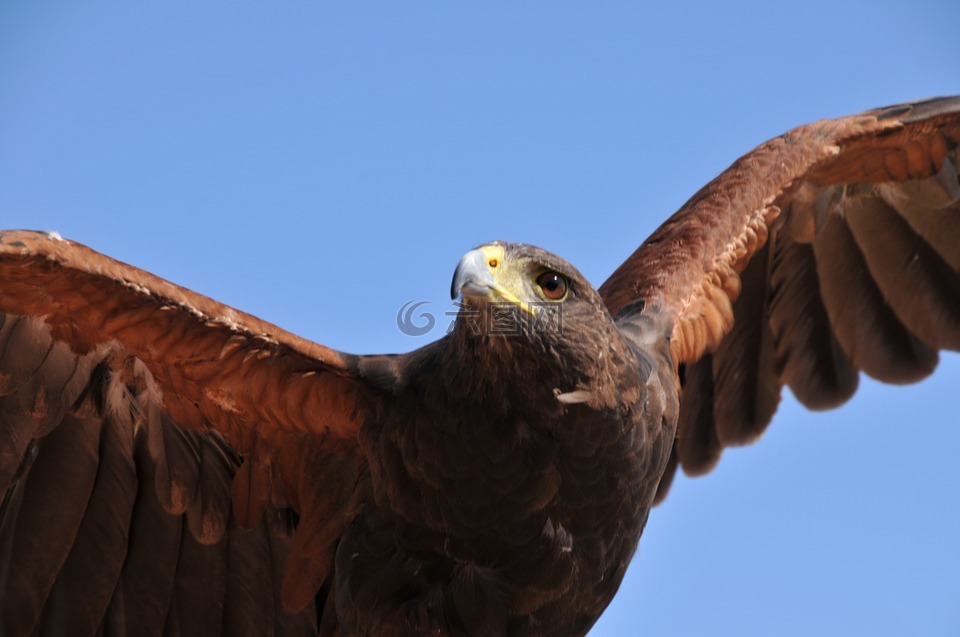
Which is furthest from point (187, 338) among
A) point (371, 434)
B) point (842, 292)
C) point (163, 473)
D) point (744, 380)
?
point (842, 292)

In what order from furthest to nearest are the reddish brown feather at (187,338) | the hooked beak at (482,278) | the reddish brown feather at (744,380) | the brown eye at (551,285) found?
the reddish brown feather at (744,380), the reddish brown feather at (187,338), the brown eye at (551,285), the hooked beak at (482,278)

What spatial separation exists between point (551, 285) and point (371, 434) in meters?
1.13

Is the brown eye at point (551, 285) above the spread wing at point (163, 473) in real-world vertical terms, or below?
above

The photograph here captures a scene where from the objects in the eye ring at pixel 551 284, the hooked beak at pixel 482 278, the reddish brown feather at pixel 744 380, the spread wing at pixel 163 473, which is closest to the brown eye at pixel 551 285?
the eye ring at pixel 551 284

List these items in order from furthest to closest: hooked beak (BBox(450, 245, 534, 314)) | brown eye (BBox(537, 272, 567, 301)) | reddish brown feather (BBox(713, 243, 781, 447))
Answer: reddish brown feather (BBox(713, 243, 781, 447)) → brown eye (BBox(537, 272, 567, 301)) → hooked beak (BBox(450, 245, 534, 314))

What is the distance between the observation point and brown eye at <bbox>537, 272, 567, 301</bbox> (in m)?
4.86

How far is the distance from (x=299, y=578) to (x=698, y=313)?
251 cm

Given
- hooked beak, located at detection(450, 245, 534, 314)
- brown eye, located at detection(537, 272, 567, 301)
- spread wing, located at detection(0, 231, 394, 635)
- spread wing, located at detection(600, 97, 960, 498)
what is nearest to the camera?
hooked beak, located at detection(450, 245, 534, 314)

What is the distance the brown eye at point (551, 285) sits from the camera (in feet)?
16.0

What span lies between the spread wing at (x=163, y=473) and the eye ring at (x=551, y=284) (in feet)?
3.01

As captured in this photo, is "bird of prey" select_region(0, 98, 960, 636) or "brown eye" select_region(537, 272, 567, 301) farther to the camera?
"bird of prey" select_region(0, 98, 960, 636)

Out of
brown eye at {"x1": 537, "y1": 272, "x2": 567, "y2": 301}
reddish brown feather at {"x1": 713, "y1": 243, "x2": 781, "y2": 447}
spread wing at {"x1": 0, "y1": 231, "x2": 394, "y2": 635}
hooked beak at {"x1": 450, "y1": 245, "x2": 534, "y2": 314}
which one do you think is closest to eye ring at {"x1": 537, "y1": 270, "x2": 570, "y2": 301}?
brown eye at {"x1": 537, "y1": 272, "x2": 567, "y2": 301}

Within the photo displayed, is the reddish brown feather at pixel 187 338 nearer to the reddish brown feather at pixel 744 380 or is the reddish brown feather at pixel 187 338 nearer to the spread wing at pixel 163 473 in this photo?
the spread wing at pixel 163 473

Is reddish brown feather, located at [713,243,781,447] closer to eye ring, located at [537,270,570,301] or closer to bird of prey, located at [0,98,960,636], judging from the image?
bird of prey, located at [0,98,960,636]
